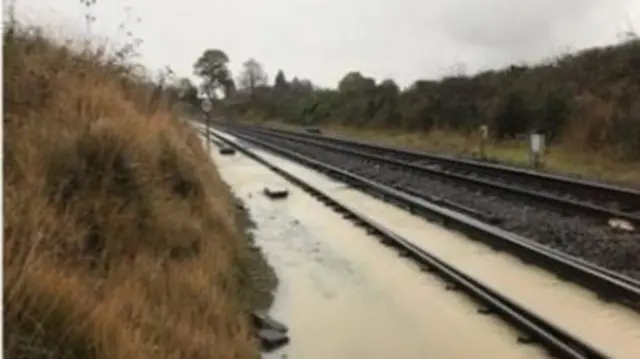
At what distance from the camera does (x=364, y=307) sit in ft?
32.8

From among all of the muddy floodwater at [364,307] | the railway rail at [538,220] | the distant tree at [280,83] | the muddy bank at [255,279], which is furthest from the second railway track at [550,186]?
the distant tree at [280,83]

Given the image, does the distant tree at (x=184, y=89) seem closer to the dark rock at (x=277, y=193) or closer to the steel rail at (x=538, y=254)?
the dark rock at (x=277, y=193)

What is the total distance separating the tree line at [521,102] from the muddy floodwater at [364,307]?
49.5 feet

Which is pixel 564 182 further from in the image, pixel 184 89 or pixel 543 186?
pixel 184 89

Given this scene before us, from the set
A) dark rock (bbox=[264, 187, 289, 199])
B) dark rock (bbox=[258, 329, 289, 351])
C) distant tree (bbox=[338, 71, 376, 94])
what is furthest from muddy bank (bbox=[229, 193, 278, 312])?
distant tree (bbox=[338, 71, 376, 94])

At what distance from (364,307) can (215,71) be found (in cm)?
11114

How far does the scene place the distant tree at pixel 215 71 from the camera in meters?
115

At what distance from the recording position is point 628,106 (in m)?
30.7

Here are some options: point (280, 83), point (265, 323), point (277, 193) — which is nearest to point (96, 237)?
point (265, 323)

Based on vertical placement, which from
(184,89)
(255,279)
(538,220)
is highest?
(184,89)

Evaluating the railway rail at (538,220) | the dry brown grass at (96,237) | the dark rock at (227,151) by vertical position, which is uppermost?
the dry brown grass at (96,237)

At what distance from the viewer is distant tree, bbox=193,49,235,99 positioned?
115000mm

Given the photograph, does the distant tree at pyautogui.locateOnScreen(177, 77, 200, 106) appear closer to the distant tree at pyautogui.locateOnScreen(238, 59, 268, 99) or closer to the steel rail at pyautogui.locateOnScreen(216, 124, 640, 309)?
the steel rail at pyautogui.locateOnScreen(216, 124, 640, 309)

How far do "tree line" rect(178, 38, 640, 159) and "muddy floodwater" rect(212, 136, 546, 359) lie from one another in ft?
49.5
